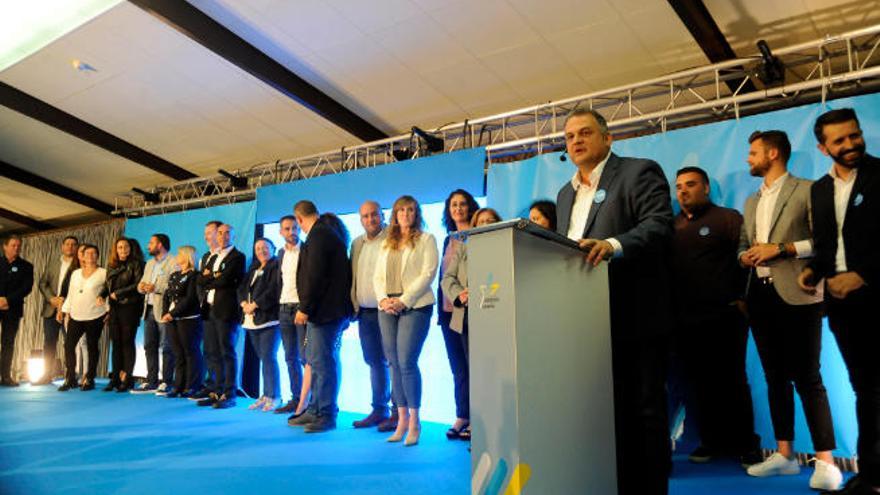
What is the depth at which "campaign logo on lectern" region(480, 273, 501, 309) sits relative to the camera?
1549 millimetres

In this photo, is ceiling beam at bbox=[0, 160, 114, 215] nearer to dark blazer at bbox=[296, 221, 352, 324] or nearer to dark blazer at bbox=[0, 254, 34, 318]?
dark blazer at bbox=[0, 254, 34, 318]

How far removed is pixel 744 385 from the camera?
3064mm

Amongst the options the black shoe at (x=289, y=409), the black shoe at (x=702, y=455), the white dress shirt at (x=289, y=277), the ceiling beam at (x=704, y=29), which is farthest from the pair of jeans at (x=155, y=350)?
the ceiling beam at (x=704, y=29)

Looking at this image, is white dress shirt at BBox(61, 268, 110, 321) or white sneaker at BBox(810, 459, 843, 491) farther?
white dress shirt at BBox(61, 268, 110, 321)

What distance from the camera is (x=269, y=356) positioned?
16.1 ft

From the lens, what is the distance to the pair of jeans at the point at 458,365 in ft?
12.5

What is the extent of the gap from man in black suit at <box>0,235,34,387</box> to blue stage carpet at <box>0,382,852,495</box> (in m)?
2.65

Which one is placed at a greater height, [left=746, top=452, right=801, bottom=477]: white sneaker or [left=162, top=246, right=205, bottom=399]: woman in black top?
Result: [left=162, top=246, right=205, bottom=399]: woman in black top

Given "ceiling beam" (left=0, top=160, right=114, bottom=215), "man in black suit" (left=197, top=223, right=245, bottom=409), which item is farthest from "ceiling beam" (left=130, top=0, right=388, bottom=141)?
"ceiling beam" (left=0, top=160, right=114, bottom=215)

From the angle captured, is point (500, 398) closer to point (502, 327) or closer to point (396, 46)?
point (502, 327)

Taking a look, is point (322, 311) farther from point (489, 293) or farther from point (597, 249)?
point (597, 249)

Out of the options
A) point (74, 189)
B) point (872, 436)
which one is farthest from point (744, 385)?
point (74, 189)

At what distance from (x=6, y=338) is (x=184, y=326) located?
9.59 ft

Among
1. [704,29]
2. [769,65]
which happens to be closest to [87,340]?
[704,29]
